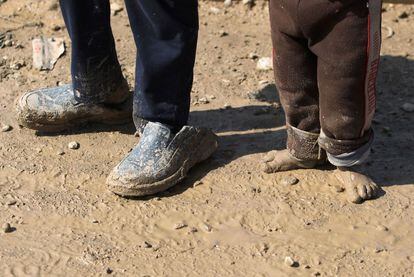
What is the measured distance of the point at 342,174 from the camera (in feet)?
9.25

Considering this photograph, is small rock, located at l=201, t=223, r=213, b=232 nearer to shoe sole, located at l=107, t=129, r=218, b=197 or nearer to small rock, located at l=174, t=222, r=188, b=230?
small rock, located at l=174, t=222, r=188, b=230

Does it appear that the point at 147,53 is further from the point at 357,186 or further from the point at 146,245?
the point at 357,186

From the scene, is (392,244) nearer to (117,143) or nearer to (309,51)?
(309,51)

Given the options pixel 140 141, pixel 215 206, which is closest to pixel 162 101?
pixel 140 141

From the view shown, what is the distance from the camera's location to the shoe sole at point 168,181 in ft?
9.14

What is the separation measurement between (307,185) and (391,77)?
102 cm

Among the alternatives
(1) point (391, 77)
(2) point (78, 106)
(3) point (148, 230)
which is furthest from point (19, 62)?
(1) point (391, 77)

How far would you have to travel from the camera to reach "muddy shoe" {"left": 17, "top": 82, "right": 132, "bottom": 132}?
125 inches

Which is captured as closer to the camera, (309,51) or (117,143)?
(309,51)

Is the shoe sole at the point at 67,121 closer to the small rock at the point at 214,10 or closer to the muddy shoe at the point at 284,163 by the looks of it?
the muddy shoe at the point at 284,163

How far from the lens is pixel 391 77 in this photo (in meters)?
3.62

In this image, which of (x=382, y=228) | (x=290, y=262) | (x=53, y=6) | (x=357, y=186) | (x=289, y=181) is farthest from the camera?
(x=53, y=6)

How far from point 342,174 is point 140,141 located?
0.75 metres

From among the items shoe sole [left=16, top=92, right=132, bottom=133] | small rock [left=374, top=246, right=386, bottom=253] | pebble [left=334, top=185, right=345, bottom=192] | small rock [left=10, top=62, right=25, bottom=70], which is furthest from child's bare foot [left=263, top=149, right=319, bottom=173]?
small rock [left=10, top=62, right=25, bottom=70]
